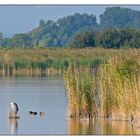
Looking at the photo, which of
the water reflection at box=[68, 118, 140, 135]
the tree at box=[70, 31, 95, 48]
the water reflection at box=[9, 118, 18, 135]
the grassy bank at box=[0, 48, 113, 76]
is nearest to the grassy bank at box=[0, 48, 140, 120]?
the water reflection at box=[68, 118, 140, 135]

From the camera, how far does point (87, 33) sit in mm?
29469

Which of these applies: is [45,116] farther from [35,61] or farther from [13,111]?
[35,61]

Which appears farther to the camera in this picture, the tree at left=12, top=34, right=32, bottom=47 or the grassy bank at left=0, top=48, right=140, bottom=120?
the tree at left=12, top=34, right=32, bottom=47

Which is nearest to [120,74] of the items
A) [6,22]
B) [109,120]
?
[109,120]

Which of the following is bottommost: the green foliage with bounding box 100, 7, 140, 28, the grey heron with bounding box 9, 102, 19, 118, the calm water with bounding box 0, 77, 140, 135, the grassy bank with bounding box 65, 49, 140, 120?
the calm water with bounding box 0, 77, 140, 135

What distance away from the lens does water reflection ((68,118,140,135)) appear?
14984mm

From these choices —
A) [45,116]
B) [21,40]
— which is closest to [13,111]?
[45,116]

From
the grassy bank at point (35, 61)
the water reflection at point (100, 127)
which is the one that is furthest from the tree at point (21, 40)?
the water reflection at point (100, 127)

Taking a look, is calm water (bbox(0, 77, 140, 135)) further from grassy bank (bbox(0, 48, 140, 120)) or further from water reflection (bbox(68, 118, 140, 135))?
grassy bank (bbox(0, 48, 140, 120))

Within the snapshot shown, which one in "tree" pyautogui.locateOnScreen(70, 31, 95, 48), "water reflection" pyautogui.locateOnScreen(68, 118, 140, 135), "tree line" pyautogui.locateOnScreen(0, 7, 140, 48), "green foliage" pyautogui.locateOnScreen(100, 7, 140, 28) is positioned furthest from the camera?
"green foliage" pyautogui.locateOnScreen(100, 7, 140, 28)

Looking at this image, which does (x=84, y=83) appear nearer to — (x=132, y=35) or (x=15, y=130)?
(x=15, y=130)

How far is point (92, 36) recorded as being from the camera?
90.7 feet
